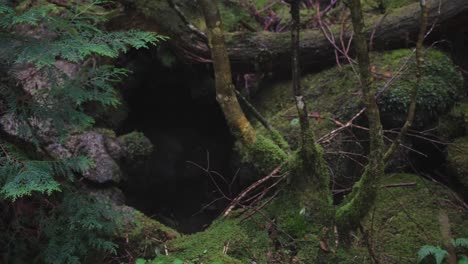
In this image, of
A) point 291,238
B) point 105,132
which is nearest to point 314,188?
point 291,238

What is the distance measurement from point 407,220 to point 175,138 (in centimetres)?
380

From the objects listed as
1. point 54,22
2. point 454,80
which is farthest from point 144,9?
point 454,80

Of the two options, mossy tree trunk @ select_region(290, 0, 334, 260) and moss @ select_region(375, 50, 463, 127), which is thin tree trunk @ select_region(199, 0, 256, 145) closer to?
mossy tree trunk @ select_region(290, 0, 334, 260)

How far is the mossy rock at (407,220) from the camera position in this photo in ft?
12.0

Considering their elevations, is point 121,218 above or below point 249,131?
below

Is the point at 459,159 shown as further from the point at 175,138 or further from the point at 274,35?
the point at 175,138

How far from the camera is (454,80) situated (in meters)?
5.04

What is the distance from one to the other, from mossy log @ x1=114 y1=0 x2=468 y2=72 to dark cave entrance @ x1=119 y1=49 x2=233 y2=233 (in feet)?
2.31

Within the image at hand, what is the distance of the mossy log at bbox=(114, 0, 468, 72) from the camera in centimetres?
507

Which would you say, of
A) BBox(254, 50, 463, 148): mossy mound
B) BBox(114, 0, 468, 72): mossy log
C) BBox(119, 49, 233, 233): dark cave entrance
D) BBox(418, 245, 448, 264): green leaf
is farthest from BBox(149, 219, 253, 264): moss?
BBox(114, 0, 468, 72): mossy log

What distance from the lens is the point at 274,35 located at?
226 inches

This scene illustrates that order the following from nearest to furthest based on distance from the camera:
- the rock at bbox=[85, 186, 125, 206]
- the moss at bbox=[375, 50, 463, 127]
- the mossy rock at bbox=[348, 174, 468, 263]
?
the mossy rock at bbox=[348, 174, 468, 263], the rock at bbox=[85, 186, 125, 206], the moss at bbox=[375, 50, 463, 127]

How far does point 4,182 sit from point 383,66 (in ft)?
13.1

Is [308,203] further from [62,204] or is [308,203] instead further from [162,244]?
[62,204]
